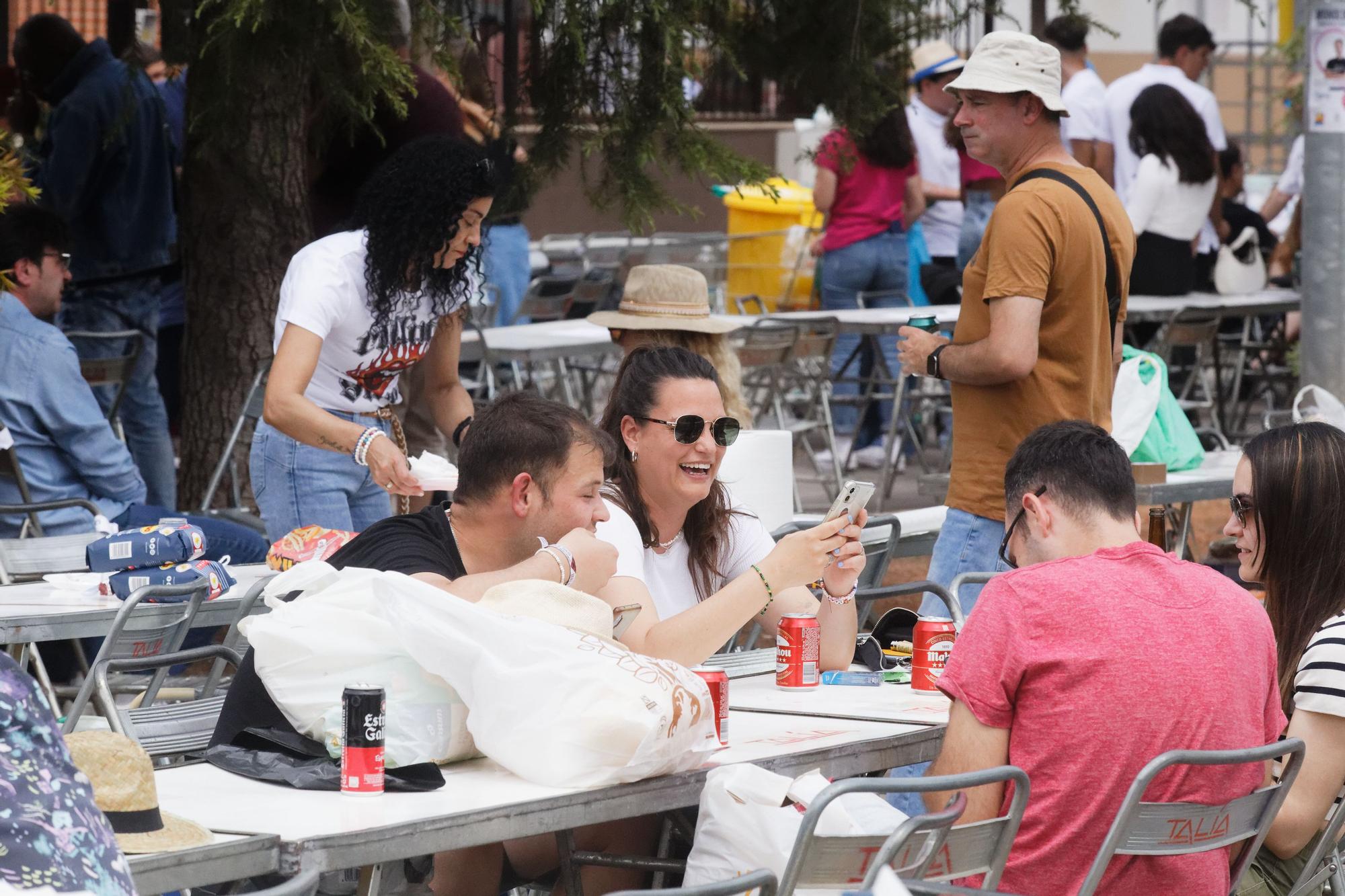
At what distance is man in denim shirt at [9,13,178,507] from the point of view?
6941 mm

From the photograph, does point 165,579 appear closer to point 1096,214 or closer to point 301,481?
point 301,481

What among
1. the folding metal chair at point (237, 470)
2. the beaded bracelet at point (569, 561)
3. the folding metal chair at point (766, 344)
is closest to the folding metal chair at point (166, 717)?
the beaded bracelet at point (569, 561)

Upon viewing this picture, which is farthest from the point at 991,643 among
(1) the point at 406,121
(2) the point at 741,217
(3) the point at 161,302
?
(2) the point at 741,217

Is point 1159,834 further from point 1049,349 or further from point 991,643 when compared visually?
point 1049,349

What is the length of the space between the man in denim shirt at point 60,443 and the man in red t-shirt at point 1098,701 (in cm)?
304

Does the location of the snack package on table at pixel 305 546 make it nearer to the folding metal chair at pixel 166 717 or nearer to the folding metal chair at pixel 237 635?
the folding metal chair at pixel 237 635

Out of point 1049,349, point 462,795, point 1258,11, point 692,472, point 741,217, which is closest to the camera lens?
point 462,795

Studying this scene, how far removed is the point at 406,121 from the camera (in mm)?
6449

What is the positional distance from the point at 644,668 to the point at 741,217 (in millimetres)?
10806

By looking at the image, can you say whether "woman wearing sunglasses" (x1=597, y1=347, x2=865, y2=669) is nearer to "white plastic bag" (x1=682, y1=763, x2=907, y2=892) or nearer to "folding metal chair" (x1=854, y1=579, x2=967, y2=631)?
"folding metal chair" (x1=854, y1=579, x2=967, y2=631)

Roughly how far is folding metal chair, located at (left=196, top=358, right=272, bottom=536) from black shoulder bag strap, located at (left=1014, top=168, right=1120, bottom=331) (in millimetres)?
2709

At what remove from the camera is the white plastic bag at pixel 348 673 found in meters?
2.80

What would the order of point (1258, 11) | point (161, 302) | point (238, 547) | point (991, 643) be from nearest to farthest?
point (991, 643) < point (238, 547) < point (1258, 11) < point (161, 302)

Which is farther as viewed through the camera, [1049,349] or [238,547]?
[238,547]
